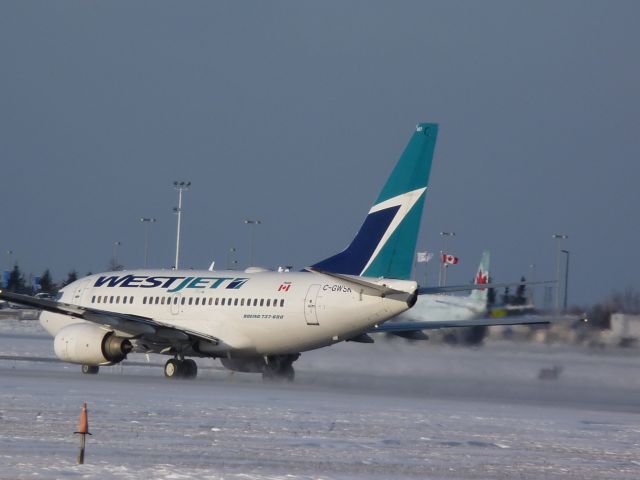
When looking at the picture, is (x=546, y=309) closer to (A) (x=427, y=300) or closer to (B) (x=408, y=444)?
(A) (x=427, y=300)

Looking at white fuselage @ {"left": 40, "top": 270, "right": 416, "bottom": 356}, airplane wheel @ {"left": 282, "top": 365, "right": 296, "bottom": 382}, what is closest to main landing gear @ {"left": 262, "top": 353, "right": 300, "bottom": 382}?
airplane wheel @ {"left": 282, "top": 365, "right": 296, "bottom": 382}

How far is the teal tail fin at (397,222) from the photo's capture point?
117 feet

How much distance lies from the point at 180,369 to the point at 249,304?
289 cm

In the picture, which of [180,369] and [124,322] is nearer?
[124,322]

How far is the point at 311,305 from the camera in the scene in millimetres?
36594

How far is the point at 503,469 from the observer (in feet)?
62.5

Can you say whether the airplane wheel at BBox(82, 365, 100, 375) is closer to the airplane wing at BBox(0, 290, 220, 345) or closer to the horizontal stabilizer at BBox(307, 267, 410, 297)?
the airplane wing at BBox(0, 290, 220, 345)

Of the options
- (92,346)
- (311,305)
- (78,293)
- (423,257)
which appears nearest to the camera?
(311,305)

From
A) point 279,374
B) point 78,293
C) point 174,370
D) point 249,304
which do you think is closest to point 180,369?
point 174,370

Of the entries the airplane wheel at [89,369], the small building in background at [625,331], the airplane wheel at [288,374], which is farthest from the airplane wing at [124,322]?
the small building in background at [625,331]

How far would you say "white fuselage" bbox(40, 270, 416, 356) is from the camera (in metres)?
35.7

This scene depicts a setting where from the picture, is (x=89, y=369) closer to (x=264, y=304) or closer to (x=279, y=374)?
(x=279, y=374)

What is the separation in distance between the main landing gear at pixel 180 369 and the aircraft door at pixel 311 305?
174 inches

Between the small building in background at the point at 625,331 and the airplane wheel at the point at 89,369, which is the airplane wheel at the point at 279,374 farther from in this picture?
the small building in background at the point at 625,331
